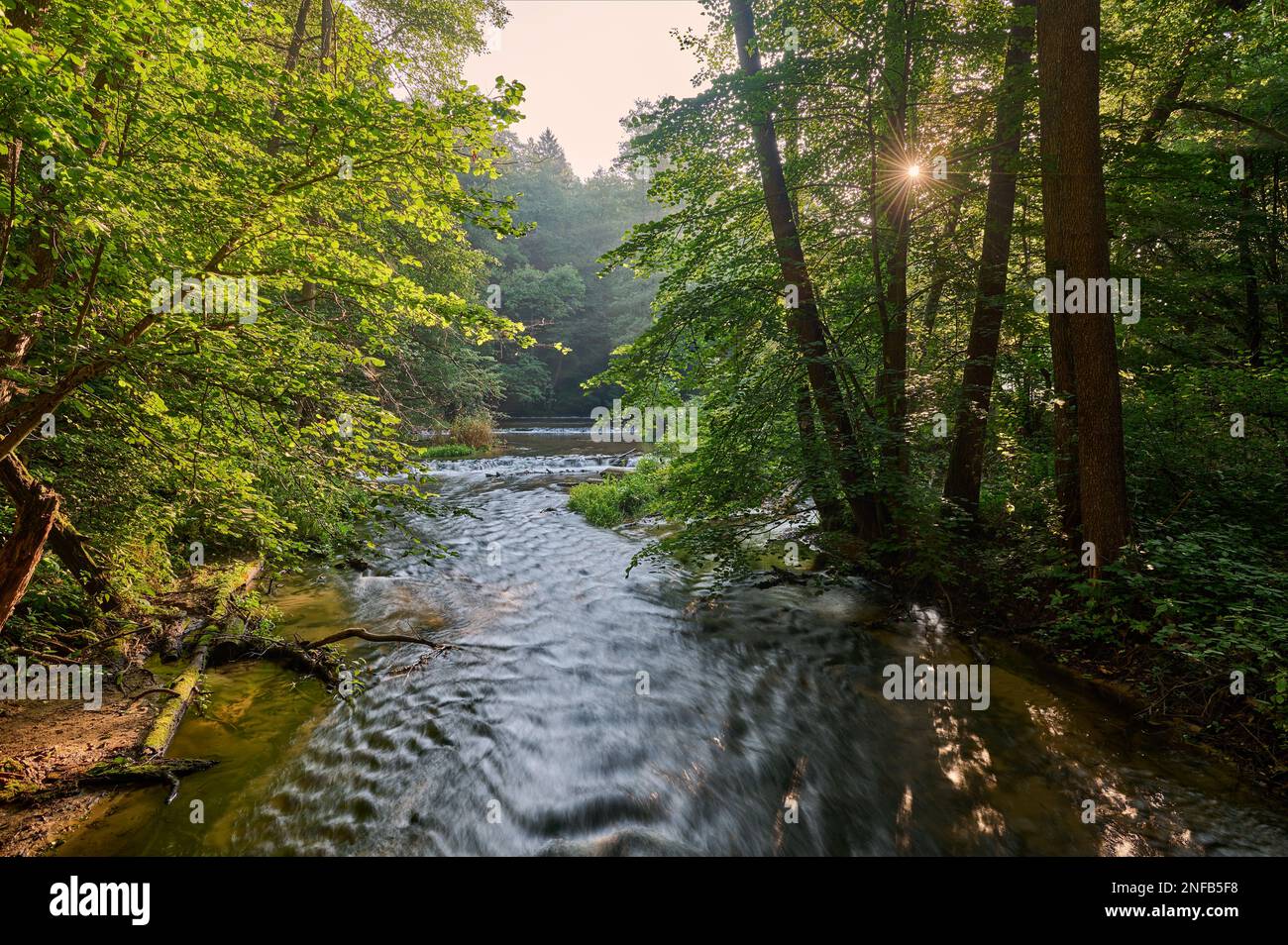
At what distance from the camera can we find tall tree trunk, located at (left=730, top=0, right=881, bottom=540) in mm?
6477

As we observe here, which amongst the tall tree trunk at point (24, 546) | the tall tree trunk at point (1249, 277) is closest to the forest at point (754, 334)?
the tall tree trunk at point (24, 546)

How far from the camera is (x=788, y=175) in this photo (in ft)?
26.3

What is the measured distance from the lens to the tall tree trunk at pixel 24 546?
3344 millimetres

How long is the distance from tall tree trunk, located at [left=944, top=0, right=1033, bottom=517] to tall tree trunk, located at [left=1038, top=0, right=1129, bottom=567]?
0.55m

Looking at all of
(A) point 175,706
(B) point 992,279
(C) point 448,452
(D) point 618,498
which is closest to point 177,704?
(A) point 175,706

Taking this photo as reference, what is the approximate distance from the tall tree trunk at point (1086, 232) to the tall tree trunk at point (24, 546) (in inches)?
343

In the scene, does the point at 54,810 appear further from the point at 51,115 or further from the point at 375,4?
the point at 375,4

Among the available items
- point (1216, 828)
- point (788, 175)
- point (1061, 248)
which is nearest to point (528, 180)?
point (788, 175)

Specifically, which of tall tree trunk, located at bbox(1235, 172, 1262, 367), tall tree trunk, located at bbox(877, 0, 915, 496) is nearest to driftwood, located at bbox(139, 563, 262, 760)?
tall tree trunk, located at bbox(877, 0, 915, 496)

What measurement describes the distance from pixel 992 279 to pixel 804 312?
2394 millimetres

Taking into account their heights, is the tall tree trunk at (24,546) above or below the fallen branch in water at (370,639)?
above

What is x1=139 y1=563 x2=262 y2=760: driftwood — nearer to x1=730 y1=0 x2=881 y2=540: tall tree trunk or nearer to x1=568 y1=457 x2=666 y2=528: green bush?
x1=730 y1=0 x2=881 y2=540: tall tree trunk

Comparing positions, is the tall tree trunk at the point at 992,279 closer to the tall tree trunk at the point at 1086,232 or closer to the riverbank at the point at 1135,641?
the tall tree trunk at the point at 1086,232

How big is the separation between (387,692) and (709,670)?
3585mm
